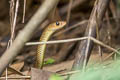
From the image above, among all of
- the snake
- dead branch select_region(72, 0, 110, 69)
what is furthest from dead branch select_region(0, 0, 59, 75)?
the snake

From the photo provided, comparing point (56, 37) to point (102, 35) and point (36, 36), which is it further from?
point (102, 35)

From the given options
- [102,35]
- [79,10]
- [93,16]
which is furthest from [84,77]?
[79,10]

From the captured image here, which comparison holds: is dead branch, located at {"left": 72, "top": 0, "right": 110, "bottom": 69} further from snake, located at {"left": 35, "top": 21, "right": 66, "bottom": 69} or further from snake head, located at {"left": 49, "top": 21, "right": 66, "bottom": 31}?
snake head, located at {"left": 49, "top": 21, "right": 66, "bottom": 31}

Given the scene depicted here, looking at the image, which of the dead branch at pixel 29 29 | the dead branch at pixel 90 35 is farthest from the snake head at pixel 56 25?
the dead branch at pixel 29 29

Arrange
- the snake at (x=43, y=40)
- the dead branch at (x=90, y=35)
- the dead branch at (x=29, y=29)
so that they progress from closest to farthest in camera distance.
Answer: the dead branch at (x=29, y=29), the dead branch at (x=90, y=35), the snake at (x=43, y=40)

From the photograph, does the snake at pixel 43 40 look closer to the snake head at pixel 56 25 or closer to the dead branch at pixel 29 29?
the snake head at pixel 56 25

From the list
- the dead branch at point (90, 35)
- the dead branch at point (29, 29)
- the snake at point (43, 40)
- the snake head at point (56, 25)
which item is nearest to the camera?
the dead branch at point (29, 29)

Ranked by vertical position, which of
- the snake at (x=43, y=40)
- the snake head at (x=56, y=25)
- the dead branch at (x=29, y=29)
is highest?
the dead branch at (x=29, y=29)

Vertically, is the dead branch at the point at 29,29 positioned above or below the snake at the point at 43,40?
above

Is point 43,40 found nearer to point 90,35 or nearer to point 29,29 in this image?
point 90,35
